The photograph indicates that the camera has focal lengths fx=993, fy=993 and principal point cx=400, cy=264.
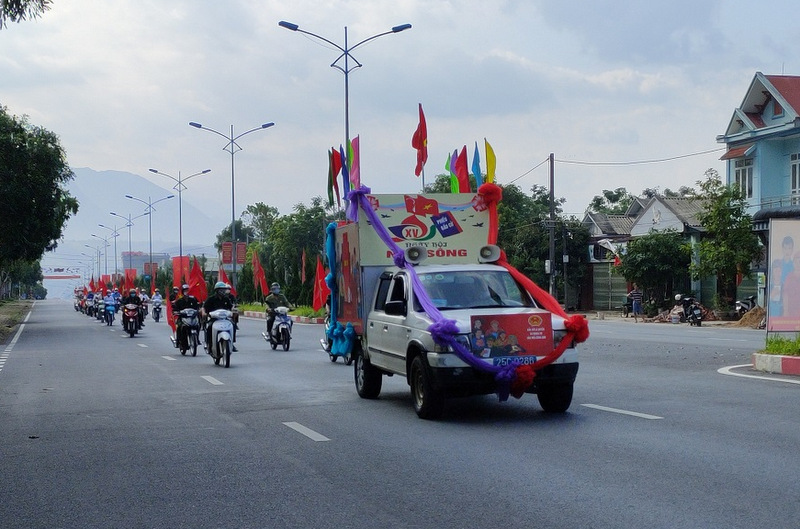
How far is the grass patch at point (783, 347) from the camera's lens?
1542cm

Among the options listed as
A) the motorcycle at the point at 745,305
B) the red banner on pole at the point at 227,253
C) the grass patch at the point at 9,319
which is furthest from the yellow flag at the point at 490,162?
the red banner on pole at the point at 227,253

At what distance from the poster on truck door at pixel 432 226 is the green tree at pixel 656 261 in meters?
30.9

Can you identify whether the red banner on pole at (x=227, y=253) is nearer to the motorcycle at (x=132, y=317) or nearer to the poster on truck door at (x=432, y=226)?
the motorcycle at (x=132, y=317)

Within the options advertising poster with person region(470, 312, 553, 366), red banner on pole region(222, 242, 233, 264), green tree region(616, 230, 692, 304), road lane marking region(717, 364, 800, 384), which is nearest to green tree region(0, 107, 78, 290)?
green tree region(616, 230, 692, 304)

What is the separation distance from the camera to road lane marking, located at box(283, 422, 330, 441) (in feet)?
30.9

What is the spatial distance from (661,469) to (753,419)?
9.78 feet

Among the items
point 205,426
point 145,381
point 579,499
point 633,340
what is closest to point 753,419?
point 579,499

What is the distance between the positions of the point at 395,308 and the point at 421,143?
16.8ft

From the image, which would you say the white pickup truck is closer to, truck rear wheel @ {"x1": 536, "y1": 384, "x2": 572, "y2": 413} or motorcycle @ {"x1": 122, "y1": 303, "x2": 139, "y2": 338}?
truck rear wheel @ {"x1": 536, "y1": 384, "x2": 572, "y2": 413}

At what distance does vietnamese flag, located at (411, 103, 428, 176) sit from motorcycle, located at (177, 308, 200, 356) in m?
9.13

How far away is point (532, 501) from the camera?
6535 millimetres

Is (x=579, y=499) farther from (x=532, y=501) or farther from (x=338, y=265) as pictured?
(x=338, y=265)

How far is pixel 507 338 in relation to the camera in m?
10.2

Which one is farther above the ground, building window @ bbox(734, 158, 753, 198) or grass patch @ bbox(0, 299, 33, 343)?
building window @ bbox(734, 158, 753, 198)
